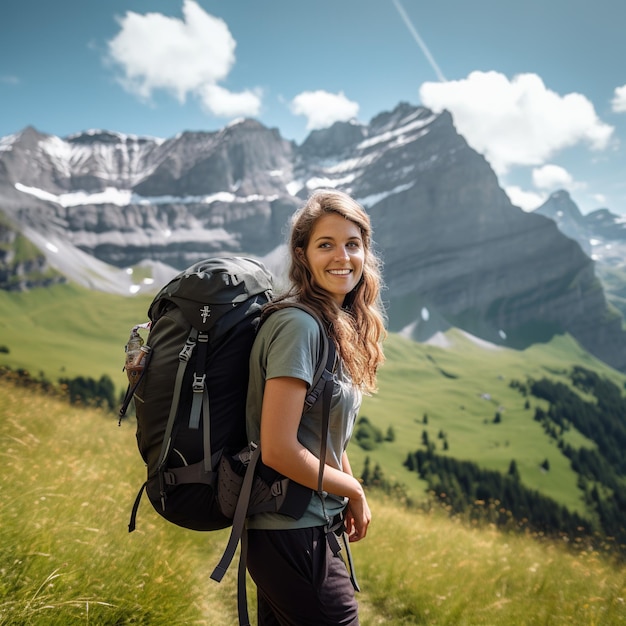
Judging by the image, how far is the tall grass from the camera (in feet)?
12.0

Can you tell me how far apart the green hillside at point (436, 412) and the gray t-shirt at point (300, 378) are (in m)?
84.7

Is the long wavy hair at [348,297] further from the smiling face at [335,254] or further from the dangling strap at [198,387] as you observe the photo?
the dangling strap at [198,387]

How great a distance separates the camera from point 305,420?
2.57 m

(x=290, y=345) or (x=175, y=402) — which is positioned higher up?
(x=290, y=345)

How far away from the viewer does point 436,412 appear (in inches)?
6334

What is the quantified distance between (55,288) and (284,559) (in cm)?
21884

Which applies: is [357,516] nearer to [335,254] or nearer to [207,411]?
[207,411]

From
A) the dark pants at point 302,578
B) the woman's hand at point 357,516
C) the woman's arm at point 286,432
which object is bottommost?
the dark pants at point 302,578

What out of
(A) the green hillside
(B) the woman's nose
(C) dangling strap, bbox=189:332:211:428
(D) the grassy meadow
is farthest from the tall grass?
(A) the green hillside

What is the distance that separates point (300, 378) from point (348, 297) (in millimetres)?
1120

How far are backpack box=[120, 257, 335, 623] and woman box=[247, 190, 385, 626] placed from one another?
→ 0.30ft


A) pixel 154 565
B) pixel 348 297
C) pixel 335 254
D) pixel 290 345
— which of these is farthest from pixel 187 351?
pixel 154 565

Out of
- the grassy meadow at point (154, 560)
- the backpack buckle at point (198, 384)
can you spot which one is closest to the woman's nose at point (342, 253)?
the backpack buckle at point (198, 384)

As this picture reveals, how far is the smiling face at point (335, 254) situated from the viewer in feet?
9.42
